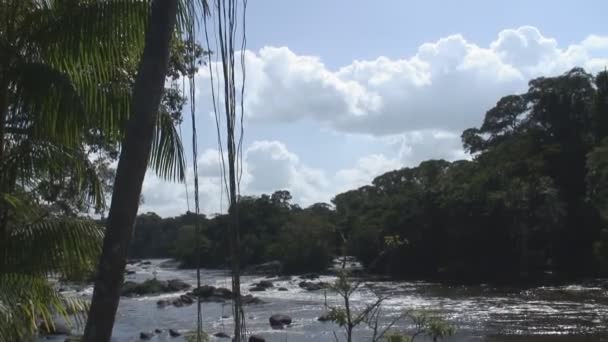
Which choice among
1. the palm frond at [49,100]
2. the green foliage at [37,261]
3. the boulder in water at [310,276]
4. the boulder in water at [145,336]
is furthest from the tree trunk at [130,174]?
the boulder in water at [310,276]

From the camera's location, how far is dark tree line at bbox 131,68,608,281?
49500mm

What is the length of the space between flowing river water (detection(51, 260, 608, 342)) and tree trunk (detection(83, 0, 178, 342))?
677 inches

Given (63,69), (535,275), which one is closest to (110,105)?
(63,69)

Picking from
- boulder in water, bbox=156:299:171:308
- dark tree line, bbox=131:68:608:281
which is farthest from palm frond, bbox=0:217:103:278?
dark tree line, bbox=131:68:608:281

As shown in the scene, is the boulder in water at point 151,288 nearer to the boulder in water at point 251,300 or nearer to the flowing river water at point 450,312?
the flowing river water at point 450,312

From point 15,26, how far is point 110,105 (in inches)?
38.8

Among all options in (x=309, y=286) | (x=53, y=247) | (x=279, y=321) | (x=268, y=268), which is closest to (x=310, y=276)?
(x=268, y=268)

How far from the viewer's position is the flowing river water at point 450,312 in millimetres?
26234

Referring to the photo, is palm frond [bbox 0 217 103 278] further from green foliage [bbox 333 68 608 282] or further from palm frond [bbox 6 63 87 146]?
green foliage [bbox 333 68 608 282]

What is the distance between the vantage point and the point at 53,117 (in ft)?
20.3

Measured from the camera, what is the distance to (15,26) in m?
6.57

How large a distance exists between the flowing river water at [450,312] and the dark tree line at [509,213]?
3.98m

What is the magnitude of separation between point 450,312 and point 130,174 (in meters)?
28.9

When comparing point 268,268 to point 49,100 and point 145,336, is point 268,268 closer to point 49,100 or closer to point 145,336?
point 145,336
